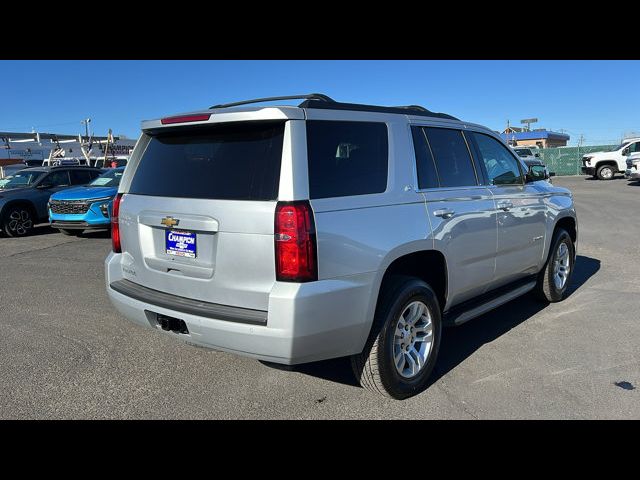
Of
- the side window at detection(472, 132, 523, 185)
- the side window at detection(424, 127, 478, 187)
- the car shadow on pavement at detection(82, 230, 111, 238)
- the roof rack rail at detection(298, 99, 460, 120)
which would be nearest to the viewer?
the roof rack rail at detection(298, 99, 460, 120)

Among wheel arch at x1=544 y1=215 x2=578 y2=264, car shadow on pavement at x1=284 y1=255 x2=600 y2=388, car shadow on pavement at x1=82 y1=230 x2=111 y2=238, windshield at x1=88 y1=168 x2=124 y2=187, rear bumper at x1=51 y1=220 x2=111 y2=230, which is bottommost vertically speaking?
car shadow on pavement at x1=284 y1=255 x2=600 y2=388

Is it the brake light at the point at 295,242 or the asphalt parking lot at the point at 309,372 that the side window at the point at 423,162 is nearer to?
the brake light at the point at 295,242

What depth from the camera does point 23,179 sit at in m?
12.9

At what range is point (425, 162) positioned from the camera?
12.0ft

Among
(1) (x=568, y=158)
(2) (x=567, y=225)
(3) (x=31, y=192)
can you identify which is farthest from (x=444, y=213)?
(1) (x=568, y=158)

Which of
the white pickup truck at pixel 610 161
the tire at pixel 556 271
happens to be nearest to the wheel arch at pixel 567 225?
the tire at pixel 556 271

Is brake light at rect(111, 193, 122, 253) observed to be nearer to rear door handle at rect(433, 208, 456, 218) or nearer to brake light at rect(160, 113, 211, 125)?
brake light at rect(160, 113, 211, 125)

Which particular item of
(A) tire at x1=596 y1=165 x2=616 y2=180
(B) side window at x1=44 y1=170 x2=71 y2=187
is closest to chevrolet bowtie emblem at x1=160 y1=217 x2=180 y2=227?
(B) side window at x1=44 y1=170 x2=71 y2=187

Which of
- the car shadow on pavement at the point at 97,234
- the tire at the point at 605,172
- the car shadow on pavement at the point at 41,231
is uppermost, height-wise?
the tire at the point at 605,172

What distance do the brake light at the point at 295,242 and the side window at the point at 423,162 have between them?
1212mm

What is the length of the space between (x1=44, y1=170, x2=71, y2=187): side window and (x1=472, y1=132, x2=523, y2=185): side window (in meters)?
11.8

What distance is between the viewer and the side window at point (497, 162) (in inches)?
176

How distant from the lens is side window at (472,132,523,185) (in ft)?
14.7
